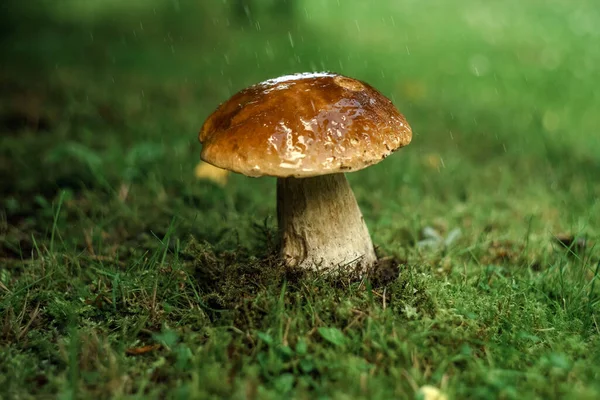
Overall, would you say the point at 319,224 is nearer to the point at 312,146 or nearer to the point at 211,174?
the point at 312,146

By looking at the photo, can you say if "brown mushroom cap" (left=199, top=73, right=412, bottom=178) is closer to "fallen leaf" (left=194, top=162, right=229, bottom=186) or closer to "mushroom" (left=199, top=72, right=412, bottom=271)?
"mushroom" (left=199, top=72, right=412, bottom=271)

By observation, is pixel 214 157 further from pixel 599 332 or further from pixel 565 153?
pixel 565 153

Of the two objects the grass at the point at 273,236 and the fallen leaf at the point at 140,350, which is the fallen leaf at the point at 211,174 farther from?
the fallen leaf at the point at 140,350

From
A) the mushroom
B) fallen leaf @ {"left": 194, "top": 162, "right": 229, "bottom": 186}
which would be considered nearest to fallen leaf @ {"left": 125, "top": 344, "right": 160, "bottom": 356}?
the mushroom

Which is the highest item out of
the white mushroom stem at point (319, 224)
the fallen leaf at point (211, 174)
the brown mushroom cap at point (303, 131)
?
the brown mushroom cap at point (303, 131)

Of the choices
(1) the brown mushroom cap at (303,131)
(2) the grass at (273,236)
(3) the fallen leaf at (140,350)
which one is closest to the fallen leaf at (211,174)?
(2) the grass at (273,236)

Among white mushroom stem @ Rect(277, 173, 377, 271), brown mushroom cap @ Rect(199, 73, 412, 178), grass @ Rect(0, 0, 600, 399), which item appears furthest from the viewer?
white mushroom stem @ Rect(277, 173, 377, 271)

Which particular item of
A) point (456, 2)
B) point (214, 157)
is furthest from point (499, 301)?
point (456, 2)
